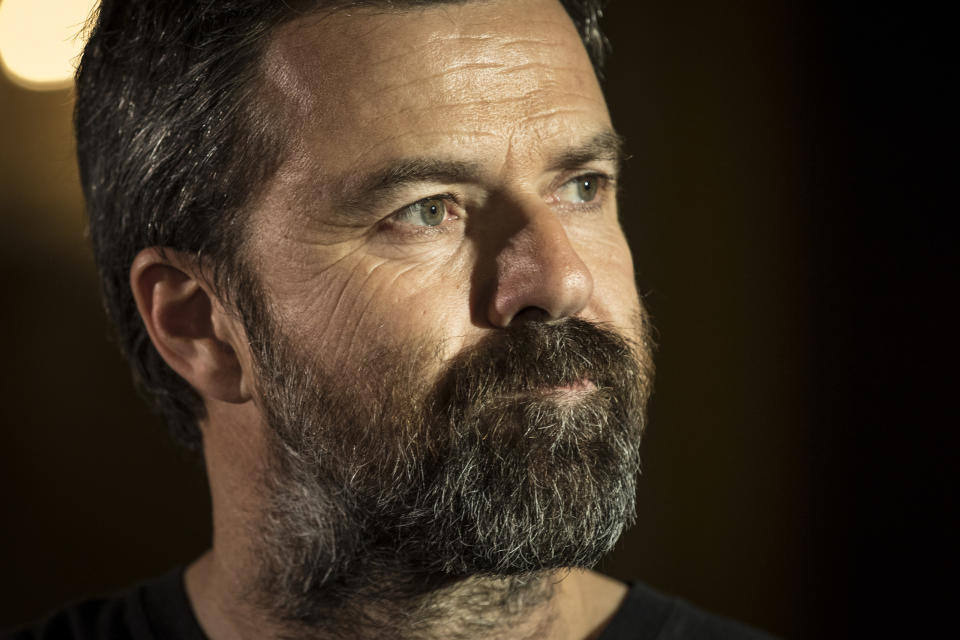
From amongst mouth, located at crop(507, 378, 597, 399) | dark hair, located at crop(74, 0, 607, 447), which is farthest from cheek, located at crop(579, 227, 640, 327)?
dark hair, located at crop(74, 0, 607, 447)

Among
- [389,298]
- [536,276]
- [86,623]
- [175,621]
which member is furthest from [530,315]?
[86,623]

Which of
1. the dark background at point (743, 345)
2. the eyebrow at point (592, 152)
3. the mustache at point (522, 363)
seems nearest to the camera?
the mustache at point (522, 363)

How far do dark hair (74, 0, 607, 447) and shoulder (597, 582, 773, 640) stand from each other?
2.23ft

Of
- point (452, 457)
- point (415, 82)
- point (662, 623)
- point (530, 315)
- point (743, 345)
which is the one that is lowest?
point (743, 345)

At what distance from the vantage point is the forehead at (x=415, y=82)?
4.05ft

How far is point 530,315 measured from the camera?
1.22 meters

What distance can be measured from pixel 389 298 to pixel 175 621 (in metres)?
0.63

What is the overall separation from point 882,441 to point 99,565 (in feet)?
5.89

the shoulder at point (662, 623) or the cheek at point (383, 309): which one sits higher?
the cheek at point (383, 309)

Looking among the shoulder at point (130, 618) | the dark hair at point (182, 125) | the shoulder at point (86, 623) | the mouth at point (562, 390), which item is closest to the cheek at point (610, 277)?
the mouth at point (562, 390)

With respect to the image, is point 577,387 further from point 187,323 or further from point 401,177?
point 187,323

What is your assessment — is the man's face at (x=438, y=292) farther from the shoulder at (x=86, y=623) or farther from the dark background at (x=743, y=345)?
the dark background at (x=743, y=345)

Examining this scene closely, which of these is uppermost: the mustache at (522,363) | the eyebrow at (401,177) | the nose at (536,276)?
Result: the eyebrow at (401,177)

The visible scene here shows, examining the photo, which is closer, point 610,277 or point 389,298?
point 389,298
